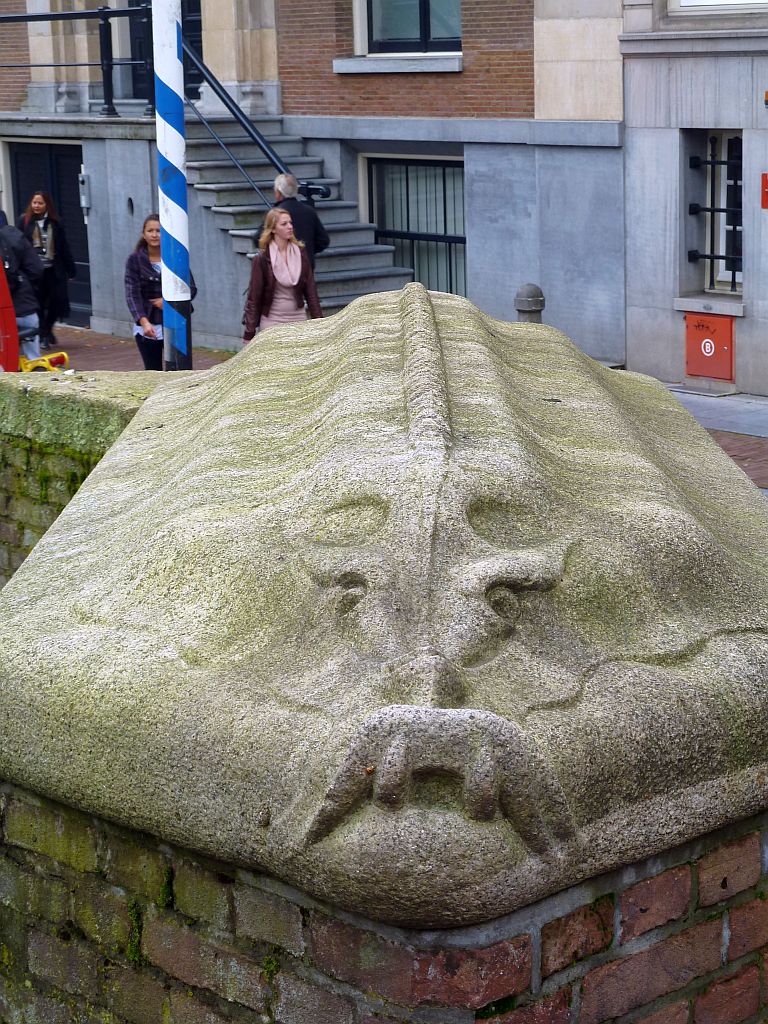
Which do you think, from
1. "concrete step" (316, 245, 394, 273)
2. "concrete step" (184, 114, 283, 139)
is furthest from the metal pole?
"concrete step" (316, 245, 394, 273)

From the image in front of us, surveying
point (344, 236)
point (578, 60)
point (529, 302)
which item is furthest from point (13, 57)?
point (529, 302)

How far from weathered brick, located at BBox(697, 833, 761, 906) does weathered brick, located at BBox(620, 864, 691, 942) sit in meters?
0.05

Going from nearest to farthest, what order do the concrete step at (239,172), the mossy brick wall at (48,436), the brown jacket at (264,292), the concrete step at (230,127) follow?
the mossy brick wall at (48,436), the brown jacket at (264,292), the concrete step at (239,172), the concrete step at (230,127)

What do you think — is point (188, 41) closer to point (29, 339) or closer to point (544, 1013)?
point (29, 339)

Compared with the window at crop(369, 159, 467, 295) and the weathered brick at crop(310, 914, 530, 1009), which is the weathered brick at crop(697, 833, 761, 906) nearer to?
the weathered brick at crop(310, 914, 530, 1009)

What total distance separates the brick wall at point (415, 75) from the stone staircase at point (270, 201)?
59cm

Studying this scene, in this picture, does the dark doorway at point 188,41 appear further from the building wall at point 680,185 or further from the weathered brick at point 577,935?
the weathered brick at point 577,935

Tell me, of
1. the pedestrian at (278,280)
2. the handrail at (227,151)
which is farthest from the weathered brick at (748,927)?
the handrail at (227,151)

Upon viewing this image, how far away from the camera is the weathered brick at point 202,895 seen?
3014 mm

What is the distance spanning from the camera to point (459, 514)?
2.99 m

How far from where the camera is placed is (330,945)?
2.81 m

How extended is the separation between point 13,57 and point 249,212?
6.18m

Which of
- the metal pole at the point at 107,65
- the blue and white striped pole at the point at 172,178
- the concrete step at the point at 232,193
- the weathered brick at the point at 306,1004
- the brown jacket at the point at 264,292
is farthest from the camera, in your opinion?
the metal pole at the point at 107,65

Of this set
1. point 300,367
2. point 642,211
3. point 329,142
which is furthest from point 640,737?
point 329,142
